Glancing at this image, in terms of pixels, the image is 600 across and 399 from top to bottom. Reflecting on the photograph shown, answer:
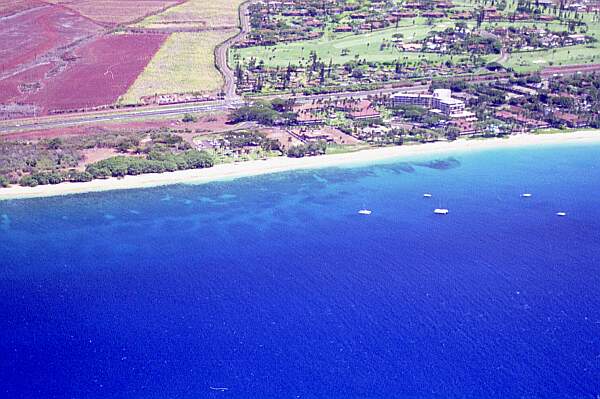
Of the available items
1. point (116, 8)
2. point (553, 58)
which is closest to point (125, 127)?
point (116, 8)

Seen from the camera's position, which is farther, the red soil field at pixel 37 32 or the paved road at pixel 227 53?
the red soil field at pixel 37 32

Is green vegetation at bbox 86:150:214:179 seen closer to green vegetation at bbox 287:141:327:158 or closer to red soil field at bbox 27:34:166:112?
green vegetation at bbox 287:141:327:158

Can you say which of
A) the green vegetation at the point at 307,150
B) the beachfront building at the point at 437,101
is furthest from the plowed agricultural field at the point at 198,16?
the green vegetation at the point at 307,150

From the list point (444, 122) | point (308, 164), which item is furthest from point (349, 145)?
point (444, 122)

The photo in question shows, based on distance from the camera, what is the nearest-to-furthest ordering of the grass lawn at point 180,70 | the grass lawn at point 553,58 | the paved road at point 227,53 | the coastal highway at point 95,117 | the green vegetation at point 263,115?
the coastal highway at point 95,117 → the green vegetation at point 263,115 → the paved road at point 227,53 → the grass lawn at point 180,70 → the grass lawn at point 553,58

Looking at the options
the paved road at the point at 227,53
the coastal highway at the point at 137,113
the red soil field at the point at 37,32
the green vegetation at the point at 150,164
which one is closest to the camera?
the green vegetation at the point at 150,164

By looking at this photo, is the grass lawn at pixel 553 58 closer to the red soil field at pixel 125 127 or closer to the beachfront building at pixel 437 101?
the beachfront building at pixel 437 101

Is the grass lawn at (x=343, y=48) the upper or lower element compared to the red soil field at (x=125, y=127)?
upper

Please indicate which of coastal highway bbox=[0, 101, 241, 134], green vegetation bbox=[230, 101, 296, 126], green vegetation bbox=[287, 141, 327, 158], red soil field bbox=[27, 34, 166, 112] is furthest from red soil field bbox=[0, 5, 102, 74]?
green vegetation bbox=[287, 141, 327, 158]
